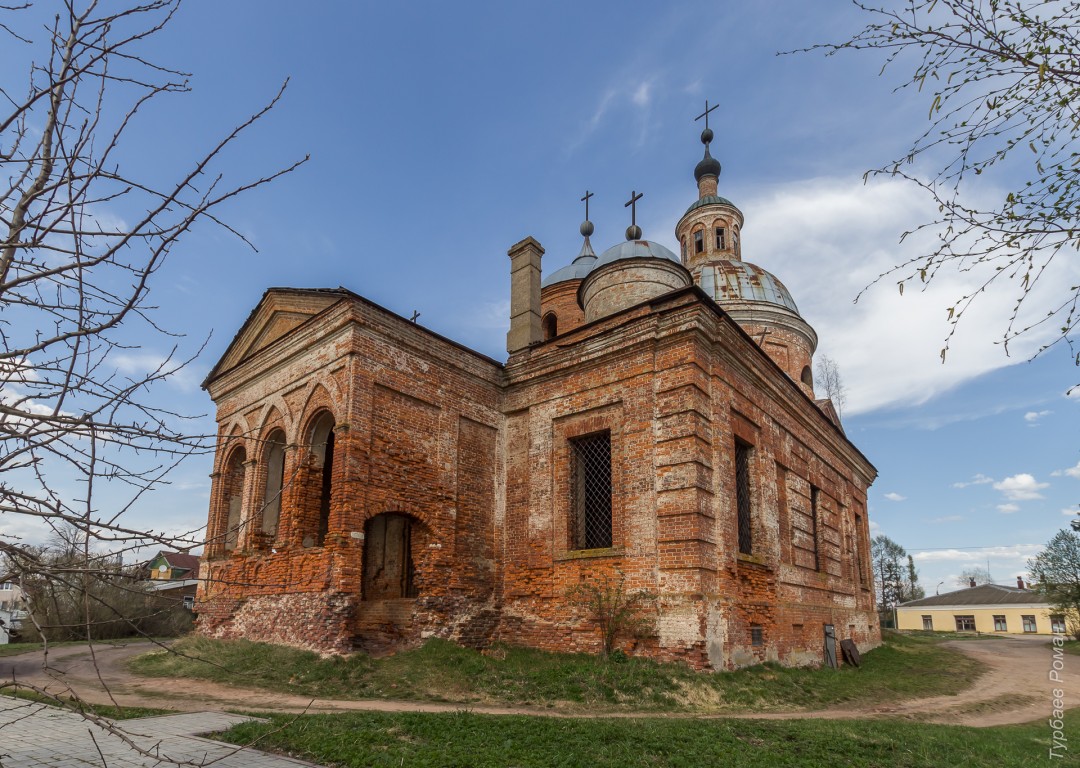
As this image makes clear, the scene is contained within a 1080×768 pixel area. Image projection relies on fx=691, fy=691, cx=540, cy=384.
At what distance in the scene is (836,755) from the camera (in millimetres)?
6520

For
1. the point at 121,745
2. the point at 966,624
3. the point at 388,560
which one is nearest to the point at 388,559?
the point at 388,560

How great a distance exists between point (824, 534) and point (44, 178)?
17.9 m

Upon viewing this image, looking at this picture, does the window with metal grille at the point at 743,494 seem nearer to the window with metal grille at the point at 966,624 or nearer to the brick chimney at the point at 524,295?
the brick chimney at the point at 524,295

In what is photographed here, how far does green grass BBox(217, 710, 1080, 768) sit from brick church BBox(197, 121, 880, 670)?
10.8 ft

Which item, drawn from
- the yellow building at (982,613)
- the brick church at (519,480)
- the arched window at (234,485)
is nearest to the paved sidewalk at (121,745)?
the brick church at (519,480)

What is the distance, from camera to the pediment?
14141 millimetres

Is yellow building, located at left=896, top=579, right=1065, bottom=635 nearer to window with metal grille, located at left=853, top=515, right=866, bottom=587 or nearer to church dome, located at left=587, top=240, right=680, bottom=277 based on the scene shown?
window with metal grille, located at left=853, top=515, right=866, bottom=587

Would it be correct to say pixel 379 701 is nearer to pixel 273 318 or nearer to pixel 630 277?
pixel 273 318

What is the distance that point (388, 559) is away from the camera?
1376 centimetres

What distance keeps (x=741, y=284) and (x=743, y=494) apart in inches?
537

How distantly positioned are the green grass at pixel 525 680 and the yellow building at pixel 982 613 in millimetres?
45600

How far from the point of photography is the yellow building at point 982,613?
48.6 metres

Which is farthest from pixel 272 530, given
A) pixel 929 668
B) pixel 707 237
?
pixel 707 237

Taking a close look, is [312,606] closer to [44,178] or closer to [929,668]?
[44,178]
